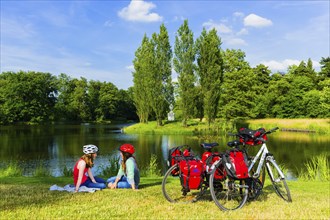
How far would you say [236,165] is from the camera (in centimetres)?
482

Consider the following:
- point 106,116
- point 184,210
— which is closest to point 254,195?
Answer: point 184,210

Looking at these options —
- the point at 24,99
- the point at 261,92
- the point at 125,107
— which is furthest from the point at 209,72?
the point at 125,107

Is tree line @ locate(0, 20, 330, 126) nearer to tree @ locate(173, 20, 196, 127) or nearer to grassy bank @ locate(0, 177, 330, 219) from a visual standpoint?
tree @ locate(173, 20, 196, 127)

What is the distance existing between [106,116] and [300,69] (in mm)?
51175

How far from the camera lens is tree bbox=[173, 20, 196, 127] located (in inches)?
1570

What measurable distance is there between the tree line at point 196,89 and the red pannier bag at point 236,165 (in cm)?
3488

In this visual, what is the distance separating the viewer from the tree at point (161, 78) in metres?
42.2

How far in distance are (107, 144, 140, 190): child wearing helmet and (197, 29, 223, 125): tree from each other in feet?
110

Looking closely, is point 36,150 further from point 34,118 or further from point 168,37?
point 34,118

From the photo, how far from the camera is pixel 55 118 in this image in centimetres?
7425

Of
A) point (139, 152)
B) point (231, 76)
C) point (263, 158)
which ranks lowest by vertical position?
point (139, 152)

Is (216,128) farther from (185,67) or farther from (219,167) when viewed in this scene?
(219,167)

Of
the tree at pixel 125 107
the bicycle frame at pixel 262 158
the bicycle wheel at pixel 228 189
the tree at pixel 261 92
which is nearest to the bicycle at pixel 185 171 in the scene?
the bicycle wheel at pixel 228 189

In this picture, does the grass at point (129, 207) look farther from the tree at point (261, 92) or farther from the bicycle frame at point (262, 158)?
the tree at point (261, 92)
